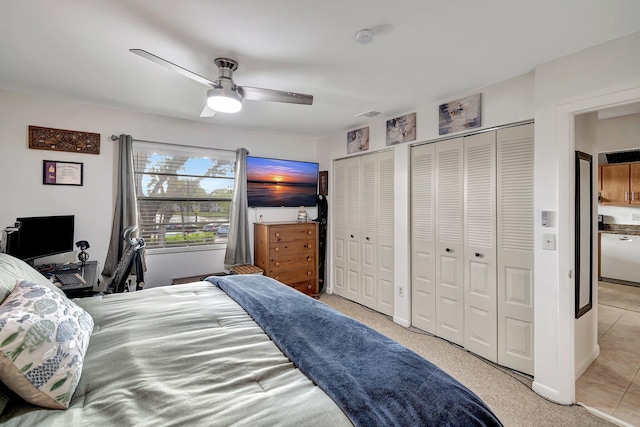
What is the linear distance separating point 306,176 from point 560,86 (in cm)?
324

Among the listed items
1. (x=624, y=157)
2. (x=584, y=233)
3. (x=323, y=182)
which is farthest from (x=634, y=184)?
(x=323, y=182)

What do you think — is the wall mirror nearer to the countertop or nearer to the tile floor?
the tile floor

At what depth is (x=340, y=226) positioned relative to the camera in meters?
4.34

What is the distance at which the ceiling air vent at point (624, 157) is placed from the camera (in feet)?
14.8

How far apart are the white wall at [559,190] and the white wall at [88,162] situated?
11.1 ft

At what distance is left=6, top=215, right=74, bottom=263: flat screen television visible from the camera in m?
2.24

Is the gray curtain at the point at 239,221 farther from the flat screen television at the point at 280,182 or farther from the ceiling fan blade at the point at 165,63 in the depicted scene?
the ceiling fan blade at the point at 165,63

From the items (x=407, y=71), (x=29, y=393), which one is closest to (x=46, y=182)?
(x=29, y=393)

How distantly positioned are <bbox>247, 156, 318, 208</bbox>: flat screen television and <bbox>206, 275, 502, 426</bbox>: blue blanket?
280 cm

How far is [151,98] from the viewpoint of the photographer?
2869 mm

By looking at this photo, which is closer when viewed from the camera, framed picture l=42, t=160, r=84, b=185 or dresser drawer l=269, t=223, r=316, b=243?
framed picture l=42, t=160, r=84, b=185

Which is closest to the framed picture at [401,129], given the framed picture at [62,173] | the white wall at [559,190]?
the white wall at [559,190]

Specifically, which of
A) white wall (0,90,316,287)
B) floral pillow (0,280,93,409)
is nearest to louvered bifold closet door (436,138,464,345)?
white wall (0,90,316,287)

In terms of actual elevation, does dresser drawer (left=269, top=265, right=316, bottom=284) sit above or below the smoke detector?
below
